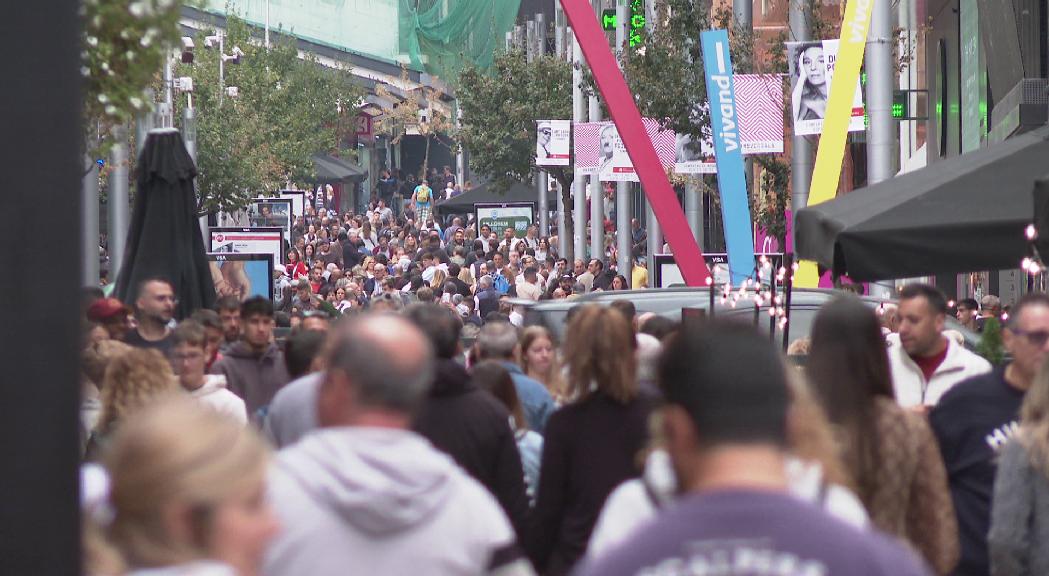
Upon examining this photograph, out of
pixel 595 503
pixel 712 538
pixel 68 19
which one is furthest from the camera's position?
pixel 595 503

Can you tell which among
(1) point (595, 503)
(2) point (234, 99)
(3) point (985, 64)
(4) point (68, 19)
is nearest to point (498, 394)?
(1) point (595, 503)

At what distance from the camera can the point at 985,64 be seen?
23.3 metres

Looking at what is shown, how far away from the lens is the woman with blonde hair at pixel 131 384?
22.1 feet

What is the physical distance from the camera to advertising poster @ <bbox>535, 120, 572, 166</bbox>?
4006 centimetres

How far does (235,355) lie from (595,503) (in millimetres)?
3806

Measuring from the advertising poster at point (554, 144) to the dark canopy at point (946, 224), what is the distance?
1167 inches

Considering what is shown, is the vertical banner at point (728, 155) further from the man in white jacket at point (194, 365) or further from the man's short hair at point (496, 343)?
the man in white jacket at point (194, 365)

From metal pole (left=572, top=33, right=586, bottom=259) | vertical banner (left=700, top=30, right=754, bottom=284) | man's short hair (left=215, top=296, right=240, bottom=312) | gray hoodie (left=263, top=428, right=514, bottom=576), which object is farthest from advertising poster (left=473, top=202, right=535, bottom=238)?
gray hoodie (left=263, top=428, right=514, bottom=576)

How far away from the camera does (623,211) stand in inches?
1435

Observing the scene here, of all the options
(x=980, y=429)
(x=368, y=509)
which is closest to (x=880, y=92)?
(x=980, y=429)

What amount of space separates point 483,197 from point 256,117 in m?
10.5

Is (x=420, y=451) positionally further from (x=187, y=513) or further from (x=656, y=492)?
(x=187, y=513)

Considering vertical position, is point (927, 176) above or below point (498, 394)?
above

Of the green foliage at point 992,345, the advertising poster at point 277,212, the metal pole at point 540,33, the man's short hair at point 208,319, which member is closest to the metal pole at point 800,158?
the green foliage at point 992,345
